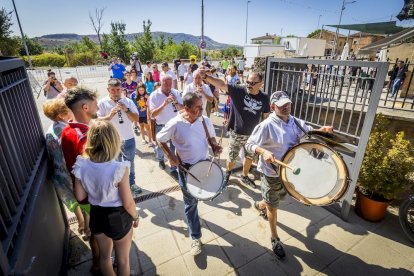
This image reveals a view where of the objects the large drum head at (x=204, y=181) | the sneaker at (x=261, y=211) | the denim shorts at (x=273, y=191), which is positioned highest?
the large drum head at (x=204, y=181)

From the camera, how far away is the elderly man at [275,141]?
113 inches

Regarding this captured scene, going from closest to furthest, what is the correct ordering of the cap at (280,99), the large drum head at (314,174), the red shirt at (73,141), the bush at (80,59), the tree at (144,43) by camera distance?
the red shirt at (73,141) → the large drum head at (314,174) → the cap at (280,99) → the bush at (80,59) → the tree at (144,43)

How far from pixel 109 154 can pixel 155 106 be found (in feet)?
9.91

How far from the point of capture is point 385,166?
10.9 feet

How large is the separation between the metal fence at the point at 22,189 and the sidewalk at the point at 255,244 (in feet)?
3.05

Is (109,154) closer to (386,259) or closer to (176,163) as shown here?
(176,163)

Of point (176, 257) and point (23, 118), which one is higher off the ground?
point (23, 118)

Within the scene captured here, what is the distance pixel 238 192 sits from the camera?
4.43 m

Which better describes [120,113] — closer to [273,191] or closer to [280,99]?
[280,99]

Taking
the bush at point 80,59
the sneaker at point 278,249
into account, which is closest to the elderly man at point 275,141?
the sneaker at point 278,249

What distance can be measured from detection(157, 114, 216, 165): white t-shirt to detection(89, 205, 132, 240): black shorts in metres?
1.05

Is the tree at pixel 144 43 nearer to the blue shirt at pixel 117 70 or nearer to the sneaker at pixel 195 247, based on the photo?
the blue shirt at pixel 117 70

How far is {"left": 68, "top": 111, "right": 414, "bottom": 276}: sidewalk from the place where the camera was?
2885 millimetres

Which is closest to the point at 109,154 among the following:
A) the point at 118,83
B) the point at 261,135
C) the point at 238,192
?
the point at 261,135
